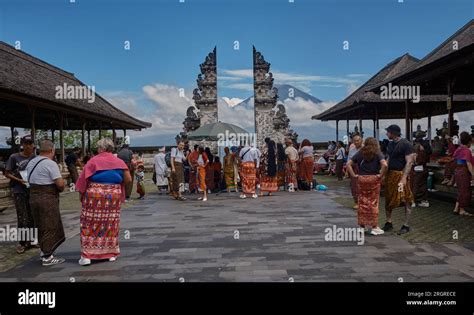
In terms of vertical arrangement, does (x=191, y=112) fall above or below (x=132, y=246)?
above

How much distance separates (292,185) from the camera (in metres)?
15.4

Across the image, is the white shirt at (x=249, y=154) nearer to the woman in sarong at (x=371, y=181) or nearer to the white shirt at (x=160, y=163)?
the white shirt at (x=160, y=163)

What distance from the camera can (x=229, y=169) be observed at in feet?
49.0

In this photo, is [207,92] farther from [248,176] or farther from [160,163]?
[248,176]

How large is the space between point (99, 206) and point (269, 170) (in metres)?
8.31


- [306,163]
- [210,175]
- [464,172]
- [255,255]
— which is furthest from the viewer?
[210,175]

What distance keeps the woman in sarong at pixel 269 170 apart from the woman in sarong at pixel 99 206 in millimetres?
8163

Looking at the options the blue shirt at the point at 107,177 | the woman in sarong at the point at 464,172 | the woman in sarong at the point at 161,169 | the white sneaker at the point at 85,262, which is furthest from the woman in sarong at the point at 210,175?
the white sneaker at the point at 85,262

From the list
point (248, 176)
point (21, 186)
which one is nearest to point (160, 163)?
point (248, 176)

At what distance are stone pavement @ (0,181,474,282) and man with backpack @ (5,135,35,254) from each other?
599mm
